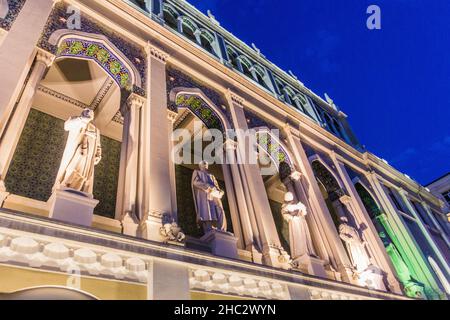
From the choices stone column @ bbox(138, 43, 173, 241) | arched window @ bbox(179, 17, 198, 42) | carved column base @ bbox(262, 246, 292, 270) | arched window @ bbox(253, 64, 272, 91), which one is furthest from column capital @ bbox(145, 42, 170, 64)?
arched window @ bbox(253, 64, 272, 91)

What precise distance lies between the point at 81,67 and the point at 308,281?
23.4 ft

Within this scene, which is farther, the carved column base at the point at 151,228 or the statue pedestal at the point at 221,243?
the statue pedestal at the point at 221,243

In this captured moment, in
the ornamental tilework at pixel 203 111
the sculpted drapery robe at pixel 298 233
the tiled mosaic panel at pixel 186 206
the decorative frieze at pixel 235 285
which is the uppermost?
the ornamental tilework at pixel 203 111

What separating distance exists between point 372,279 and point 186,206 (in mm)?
4863

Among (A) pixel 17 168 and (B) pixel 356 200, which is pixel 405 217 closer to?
(B) pixel 356 200

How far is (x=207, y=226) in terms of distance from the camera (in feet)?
22.3

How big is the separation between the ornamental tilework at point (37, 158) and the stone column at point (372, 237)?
8444 mm

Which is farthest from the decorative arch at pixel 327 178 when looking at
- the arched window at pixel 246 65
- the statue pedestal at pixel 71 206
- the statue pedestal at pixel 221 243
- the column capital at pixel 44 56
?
the statue pedestal at pixel 71 206

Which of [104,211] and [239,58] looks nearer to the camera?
[104,211]

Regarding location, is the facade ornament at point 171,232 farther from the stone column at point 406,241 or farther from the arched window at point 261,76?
the stone column at point 406,241

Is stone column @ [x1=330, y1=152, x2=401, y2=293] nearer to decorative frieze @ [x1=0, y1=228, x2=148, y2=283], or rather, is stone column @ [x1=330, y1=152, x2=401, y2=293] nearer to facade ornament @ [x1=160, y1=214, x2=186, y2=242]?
facade ornament @ [x1=160, y1=214, x2=186, y2=242]

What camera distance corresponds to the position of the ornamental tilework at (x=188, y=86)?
28.5 ft

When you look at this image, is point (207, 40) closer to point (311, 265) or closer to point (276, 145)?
point (276, 145)
